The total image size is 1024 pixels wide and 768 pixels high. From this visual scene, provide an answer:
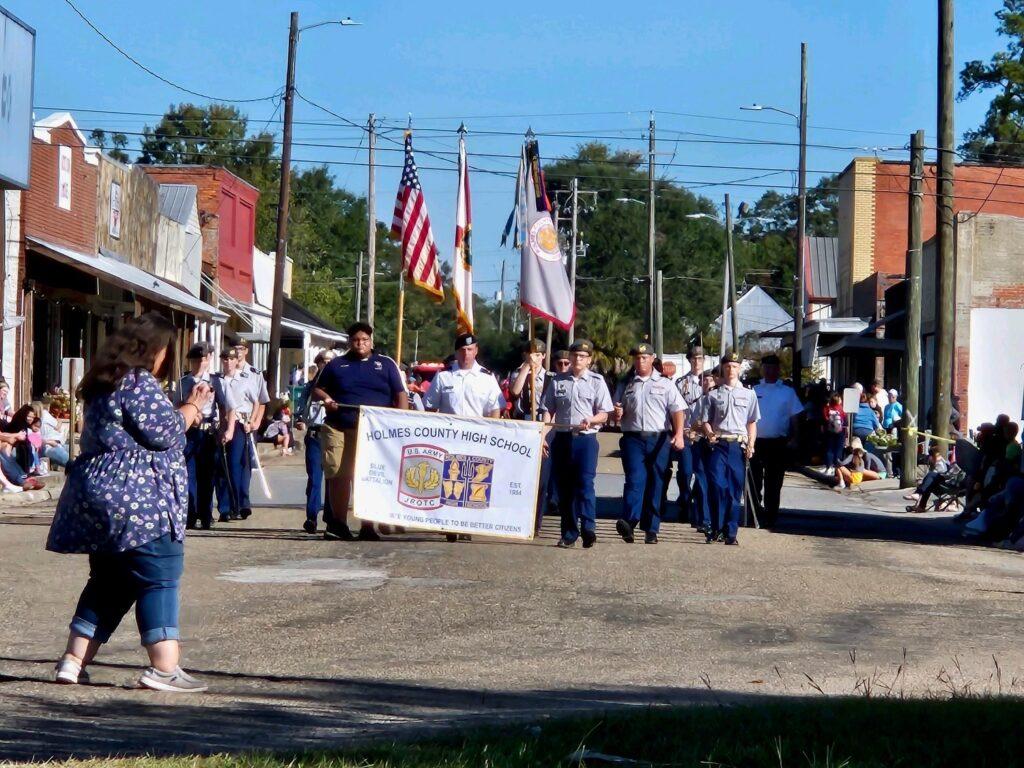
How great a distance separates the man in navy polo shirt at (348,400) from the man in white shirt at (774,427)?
4.45 m

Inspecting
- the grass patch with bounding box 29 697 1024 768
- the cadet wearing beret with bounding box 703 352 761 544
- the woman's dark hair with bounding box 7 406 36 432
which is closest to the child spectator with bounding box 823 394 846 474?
the cadet wearing beret with bounding box 703 352 761 544

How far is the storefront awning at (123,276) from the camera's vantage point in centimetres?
2727

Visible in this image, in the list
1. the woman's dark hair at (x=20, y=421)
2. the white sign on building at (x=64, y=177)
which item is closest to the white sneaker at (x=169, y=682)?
the woman's dark hair at (x=20, y=421)

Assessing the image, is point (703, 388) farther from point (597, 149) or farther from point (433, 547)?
point (597, 149)

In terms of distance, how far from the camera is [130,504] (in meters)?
7.16

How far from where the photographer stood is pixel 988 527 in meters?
17.7

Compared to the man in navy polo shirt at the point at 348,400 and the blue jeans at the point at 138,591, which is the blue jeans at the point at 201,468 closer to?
the man in navy polo shirt at the point at 348,400

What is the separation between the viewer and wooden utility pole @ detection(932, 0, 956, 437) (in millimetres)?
25203

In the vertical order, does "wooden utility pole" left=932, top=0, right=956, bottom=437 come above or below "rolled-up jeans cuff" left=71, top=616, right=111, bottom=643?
above

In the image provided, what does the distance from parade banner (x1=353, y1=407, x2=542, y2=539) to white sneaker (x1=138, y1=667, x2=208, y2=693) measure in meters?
6.84

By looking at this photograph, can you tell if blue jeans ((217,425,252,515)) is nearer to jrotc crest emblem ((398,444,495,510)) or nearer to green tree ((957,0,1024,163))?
jrotc crest emblem ((398,444,495,510))

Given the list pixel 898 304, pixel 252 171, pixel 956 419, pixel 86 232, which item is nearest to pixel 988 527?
pixel 956 419

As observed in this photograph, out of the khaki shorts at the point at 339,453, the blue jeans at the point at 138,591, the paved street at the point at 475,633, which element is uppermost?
the khaki shorts at the point at 339,453

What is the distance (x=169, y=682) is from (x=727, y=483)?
344 inches
